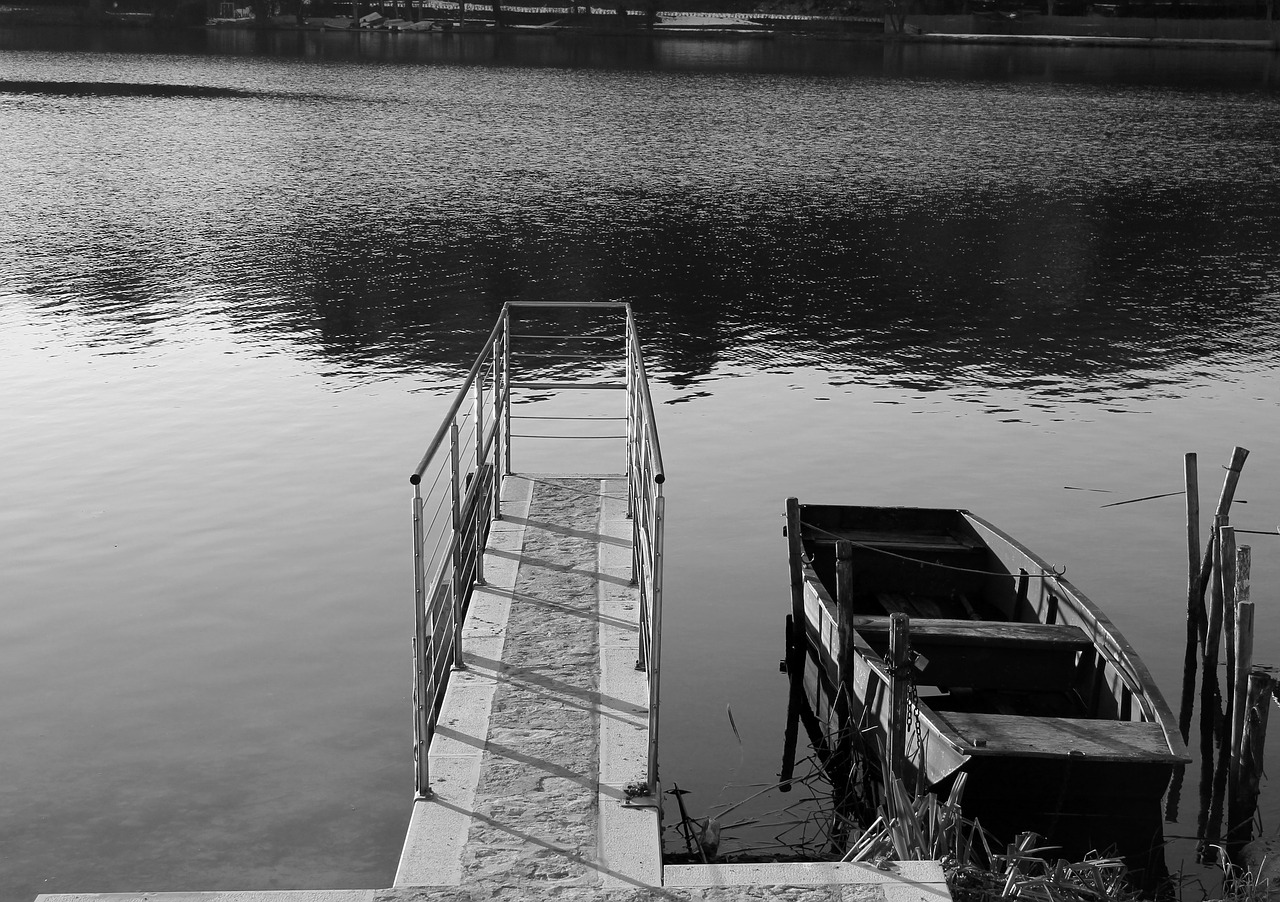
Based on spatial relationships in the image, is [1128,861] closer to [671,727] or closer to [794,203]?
[671,727]

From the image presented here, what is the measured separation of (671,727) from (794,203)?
27.2 m

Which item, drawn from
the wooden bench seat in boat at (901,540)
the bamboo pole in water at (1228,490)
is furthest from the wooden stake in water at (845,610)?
the bamboo pole in water at (1228,490)

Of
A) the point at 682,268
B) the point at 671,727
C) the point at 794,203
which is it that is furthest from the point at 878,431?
the point at 794,203

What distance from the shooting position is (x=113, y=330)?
2119 centimetres

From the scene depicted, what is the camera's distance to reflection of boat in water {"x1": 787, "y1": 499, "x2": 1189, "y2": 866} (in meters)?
8.05

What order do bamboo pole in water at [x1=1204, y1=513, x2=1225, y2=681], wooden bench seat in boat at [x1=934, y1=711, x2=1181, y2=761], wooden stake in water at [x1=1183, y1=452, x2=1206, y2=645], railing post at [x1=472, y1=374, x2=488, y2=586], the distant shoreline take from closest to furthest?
wooden bench seat in boat at [x1=934, y1=711, x2=1181, y2=761] → railing post at [x1=472, y1=374, x2=488, y2=586] → bamboo pole in water at [x1=1204, y1=513, x2=1225, y2=681] → wooden stake in water at [x1=1183, y1=452, x2=1206, y2=645] → the distant shoreline

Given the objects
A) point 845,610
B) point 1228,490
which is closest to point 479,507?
point 845,610

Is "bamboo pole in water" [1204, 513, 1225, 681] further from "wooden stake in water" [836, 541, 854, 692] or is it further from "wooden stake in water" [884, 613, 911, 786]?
"wooden stake in water" [884, 613, 911, 786]

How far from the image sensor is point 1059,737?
8.25 m

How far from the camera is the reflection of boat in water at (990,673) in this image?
8055mm

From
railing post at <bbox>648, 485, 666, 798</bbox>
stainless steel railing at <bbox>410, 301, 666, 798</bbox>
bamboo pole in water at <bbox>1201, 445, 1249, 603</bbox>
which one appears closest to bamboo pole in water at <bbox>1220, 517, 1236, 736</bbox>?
bamboo pole in water at <bbox>1201, 445, 1249, 603</bbox>

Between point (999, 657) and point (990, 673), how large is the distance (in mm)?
138

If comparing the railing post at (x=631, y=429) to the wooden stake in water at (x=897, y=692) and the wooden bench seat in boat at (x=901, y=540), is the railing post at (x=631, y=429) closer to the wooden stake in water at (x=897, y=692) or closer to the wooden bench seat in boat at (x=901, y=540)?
the wooden bench seat in boat at (x=901, y=540)

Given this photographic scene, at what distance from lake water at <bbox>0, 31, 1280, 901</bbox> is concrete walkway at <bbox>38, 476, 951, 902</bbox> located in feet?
4.04
